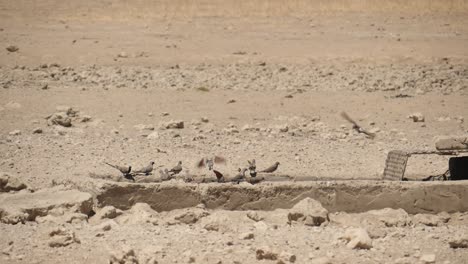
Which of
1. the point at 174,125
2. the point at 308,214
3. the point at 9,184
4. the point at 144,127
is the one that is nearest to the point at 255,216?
the point at 308,214

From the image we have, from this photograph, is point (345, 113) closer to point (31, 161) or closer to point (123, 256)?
point (31, 161)

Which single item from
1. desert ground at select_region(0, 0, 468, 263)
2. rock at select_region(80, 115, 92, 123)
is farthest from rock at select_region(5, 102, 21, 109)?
rock at select_region(80, 115, 92, 123)

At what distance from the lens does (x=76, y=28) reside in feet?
69.5

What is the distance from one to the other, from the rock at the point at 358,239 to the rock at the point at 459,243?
2.24ft

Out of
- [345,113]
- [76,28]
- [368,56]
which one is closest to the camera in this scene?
[345,113]

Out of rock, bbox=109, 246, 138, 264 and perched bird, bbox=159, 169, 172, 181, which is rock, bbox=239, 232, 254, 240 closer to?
rock, bbox=109, 246, 138, 264

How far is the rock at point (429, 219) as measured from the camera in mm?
8029

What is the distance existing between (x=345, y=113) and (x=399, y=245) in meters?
6.50

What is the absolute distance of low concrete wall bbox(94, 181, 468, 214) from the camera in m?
8.20

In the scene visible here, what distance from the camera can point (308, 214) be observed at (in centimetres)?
780

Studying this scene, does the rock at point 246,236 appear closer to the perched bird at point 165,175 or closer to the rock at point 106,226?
the rock at point 106,226

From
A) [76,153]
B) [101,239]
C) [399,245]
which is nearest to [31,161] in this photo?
[76,153]

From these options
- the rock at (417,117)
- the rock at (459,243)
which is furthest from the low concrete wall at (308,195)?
the rock at (417,117)

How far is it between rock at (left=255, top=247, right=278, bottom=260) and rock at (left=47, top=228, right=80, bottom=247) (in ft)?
4.84
